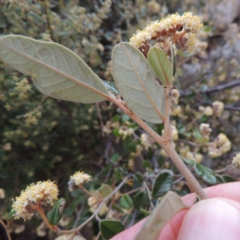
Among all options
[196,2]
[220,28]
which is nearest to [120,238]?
[196,2]

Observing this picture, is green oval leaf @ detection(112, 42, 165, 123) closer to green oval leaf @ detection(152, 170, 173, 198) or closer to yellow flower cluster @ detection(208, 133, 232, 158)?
green oval leaf @ detection(152, 170, 173, 198)

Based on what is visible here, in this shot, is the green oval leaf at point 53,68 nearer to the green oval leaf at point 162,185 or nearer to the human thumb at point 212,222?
the human thumb at point 212,222

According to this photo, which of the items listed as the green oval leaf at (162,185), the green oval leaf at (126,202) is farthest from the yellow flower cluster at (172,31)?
the green oval leaf at (126,202)

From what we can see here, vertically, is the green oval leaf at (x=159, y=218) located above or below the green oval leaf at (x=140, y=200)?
above

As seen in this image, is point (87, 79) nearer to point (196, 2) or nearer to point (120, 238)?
point (120, 238)

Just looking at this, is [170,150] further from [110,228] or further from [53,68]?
[110,228]

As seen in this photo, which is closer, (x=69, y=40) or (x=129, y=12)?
(x=69, y=40)
